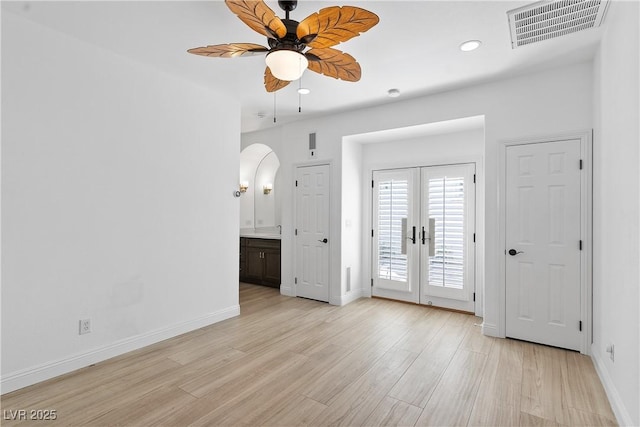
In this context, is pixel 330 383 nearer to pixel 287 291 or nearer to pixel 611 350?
pixel 611 350

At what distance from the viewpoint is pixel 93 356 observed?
2.93m

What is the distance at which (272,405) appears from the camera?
2326 millimetres

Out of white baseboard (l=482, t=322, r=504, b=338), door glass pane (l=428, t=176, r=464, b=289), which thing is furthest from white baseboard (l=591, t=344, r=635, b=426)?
door glass pane (l=428, t=176, r=464, b=289)

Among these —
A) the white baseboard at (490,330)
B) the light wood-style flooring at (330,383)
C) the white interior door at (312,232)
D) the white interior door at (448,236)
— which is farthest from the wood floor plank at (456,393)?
the white interior door at (312,232)

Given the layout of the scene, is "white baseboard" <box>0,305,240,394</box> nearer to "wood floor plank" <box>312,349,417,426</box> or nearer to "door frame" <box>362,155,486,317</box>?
"wood floor plank" <box>312,349,417,426</box>

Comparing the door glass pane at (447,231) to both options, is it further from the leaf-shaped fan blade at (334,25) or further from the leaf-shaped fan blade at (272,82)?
the leaf-shaped fan blade at (334,25)

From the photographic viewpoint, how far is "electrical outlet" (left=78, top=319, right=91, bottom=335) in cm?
285

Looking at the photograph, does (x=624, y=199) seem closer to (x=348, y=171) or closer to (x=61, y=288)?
(x=348, y=171)

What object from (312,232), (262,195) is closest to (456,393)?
(312,232)

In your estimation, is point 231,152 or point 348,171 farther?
point 348,171

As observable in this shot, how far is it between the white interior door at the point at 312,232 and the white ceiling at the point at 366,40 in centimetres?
146

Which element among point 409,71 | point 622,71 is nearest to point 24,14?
point 409,71

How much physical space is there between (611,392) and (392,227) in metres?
3.08

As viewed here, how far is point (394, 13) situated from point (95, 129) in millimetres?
2731
